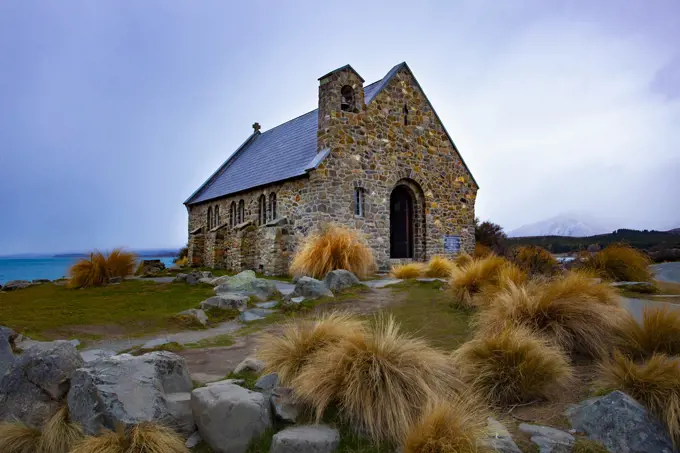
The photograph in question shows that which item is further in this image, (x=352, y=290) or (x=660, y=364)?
(x=352, y=290)

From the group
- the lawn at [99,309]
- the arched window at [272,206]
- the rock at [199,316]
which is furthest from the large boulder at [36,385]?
the arched window at [272,206]

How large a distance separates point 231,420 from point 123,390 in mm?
1157

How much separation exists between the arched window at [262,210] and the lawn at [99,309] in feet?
18.6

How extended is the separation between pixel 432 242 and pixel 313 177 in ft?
19.4

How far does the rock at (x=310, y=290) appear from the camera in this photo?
982 cm

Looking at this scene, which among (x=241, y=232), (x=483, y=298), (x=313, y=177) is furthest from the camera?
(x=241, y=232)

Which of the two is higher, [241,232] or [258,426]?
[241,232]

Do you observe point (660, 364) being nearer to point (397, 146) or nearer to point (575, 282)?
point (575, 282)

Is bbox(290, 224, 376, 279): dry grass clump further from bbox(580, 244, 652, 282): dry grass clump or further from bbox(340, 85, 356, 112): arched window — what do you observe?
bbox(340, 85, 356, 112): arched window

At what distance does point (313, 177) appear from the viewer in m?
15.8

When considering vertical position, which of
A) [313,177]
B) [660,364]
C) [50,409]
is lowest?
[50,409]

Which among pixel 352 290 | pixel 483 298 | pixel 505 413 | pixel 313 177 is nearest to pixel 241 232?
pixel 313 177

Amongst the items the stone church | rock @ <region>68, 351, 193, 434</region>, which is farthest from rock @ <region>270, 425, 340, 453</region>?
the stone church

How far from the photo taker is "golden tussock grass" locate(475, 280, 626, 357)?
549 centimetres
